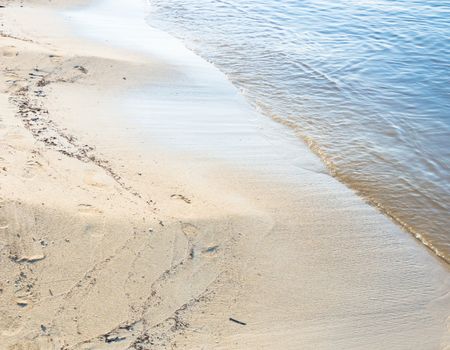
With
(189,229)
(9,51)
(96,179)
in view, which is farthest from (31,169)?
(9,51)

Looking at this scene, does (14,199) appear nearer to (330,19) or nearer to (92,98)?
(92,98)

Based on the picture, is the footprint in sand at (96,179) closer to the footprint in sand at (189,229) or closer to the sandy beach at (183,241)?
the sandy beach at (183,241)

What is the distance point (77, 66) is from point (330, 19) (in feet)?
29.3

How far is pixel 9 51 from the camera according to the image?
8516 mm

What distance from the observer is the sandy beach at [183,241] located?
3762 mm

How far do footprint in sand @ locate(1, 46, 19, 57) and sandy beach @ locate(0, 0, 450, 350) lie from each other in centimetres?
80

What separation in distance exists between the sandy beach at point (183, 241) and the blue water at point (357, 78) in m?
0.61

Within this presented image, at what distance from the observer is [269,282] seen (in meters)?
4.37

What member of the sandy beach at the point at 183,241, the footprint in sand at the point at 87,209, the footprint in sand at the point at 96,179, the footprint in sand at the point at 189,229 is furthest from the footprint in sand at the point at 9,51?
the footprint in sand at the point at 189,229

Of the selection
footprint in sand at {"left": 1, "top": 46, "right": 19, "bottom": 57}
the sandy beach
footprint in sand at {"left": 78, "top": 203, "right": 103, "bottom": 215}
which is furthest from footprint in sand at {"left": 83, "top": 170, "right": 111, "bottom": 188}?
footprint in sand at {"left": 1, "top": 46, "right": 19, "bottom": 57}

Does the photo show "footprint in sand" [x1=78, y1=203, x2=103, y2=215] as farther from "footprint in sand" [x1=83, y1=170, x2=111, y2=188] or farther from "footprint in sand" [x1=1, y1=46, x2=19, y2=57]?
"footprint in sand" [x1=1, y1=46, x2=19, y2=57]

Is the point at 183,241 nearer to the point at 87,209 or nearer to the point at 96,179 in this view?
the point at 87,209

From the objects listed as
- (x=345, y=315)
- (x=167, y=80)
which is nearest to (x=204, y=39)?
(x=167, y=80)

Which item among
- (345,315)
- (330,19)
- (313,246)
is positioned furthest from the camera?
(330,19)
